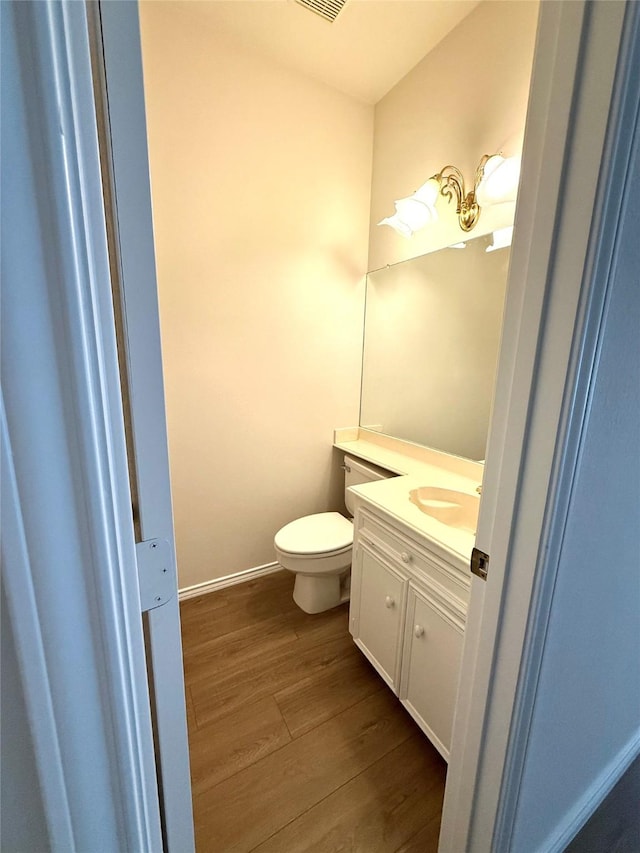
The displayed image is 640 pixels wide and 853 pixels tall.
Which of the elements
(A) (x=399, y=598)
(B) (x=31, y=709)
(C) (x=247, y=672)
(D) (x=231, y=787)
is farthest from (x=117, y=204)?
(C) (x=247, y=672)

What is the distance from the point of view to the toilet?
175cm

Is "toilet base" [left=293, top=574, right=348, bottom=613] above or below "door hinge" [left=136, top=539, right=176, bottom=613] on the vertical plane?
below

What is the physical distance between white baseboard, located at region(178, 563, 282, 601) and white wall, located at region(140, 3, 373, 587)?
4 cm

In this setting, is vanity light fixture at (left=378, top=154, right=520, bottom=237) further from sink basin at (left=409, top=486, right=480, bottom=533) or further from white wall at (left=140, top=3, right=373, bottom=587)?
sink basin at (left=409, top=486, right=480, bottom=533)

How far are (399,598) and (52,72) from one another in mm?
1448

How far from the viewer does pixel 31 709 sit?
0.32m

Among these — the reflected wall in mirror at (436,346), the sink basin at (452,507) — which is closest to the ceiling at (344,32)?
the reflected wall in mirror at (436,346)

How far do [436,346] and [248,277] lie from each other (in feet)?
3.58

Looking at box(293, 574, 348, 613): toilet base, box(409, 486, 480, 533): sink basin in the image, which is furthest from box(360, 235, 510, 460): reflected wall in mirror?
box(293, 574, 348, 613): toilet base

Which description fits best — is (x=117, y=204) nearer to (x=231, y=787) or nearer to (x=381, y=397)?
(x=231, y=787)

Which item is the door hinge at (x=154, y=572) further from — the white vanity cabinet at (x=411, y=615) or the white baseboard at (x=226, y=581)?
the white baseboard at (x=226, y=581)

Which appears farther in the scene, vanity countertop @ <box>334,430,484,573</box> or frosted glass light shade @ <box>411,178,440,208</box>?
frosted glass light shade @ <box>411,178,440,208</box>

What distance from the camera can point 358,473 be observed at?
2137 millimetres

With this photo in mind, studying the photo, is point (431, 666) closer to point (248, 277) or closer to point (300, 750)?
point (300, 750)
